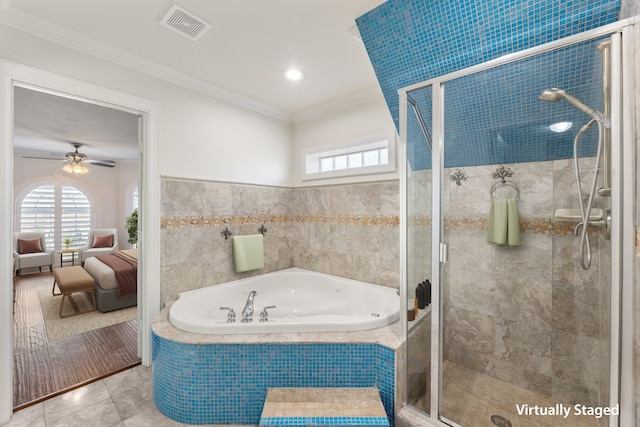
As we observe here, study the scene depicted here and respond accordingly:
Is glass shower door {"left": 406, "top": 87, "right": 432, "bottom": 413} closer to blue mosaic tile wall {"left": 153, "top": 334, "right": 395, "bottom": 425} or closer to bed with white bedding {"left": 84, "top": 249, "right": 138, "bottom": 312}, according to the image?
blue mosaic tile wall {"left": 153, "top": 334, "right": 395, "bottom": 425}

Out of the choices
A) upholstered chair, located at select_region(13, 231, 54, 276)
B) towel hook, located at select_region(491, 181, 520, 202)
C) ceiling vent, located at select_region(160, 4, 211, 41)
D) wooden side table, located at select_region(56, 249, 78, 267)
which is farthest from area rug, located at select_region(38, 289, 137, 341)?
towel hook, located at select_region(491, 181, 520, 202)

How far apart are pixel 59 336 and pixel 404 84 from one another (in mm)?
3980

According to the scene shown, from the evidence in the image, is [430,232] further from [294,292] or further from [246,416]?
[294,292]

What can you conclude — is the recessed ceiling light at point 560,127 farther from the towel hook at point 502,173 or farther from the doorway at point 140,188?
the doorway at point 140,188

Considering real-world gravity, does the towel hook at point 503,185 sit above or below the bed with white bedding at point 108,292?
above

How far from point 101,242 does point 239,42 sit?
6.02m

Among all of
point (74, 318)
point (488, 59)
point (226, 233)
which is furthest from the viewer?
point (74, 318)

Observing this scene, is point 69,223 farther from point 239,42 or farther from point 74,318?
point 239,42

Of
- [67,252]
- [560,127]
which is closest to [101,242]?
[67,252]

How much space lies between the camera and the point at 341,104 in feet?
9.90

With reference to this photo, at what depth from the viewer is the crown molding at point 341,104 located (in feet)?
8.98

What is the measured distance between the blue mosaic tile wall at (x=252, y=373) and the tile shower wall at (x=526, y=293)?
54cm

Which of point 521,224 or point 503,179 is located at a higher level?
point 503,179

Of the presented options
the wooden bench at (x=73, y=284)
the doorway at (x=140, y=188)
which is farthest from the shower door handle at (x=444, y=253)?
the wooden bench at (x=73, y=284)
